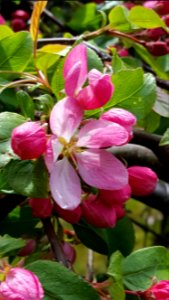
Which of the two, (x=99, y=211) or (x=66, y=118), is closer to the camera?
(x=66, y=118)

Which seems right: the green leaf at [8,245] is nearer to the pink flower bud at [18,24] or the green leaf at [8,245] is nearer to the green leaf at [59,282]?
the green leaf at [59,282]

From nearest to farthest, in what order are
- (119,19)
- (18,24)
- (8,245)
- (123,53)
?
1. (8,245)
2. (119,19)
3. (123,53)
4. (18,24)

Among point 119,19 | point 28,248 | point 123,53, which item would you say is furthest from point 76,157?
point 123,53

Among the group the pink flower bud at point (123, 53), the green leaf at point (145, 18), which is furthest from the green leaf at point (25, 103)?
the pink flower bud at point (123, 53)

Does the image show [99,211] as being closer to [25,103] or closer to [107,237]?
[25,103]

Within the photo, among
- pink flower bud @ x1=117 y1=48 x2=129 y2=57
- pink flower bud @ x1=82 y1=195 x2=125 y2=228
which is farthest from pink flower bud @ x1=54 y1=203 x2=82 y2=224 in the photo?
pink flower bud @ x1=117 y1=48 x2=129 y2=57

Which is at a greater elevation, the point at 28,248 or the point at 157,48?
the point at 157,48

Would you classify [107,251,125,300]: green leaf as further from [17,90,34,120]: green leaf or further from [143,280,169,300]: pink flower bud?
[17,90,34,120]: green leaf
